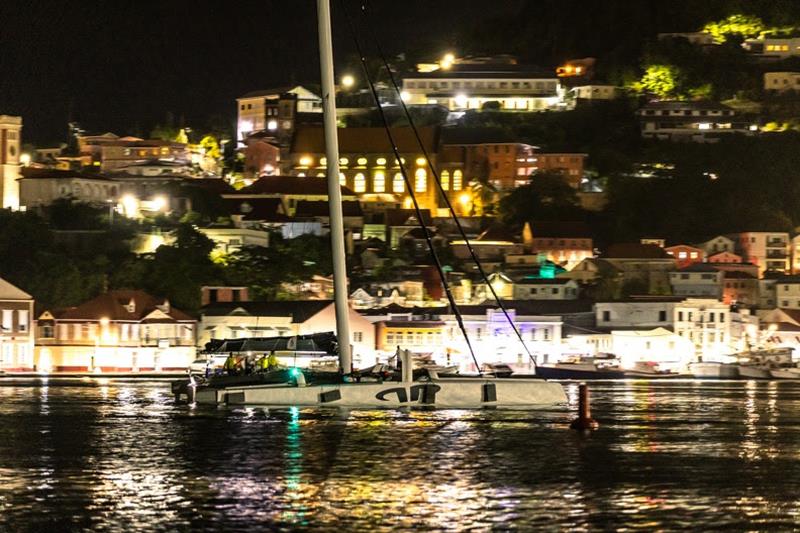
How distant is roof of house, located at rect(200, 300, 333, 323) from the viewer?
80.2 m

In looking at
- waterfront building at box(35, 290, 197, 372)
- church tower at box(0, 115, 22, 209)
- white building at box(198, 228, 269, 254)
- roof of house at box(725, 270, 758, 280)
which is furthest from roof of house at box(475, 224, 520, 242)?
church tower at box(0, 115, 22, 209)

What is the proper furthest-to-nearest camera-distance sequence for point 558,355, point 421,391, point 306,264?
point 306,264 → point 558,355 → point 421,391

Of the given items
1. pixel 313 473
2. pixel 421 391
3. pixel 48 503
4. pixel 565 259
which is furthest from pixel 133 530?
pixel 565 259

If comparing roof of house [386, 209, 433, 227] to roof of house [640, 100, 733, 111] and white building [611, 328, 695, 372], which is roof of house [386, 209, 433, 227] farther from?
roof of house [640, 100, 733, 111]

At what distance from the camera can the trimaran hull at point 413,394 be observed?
37500mm

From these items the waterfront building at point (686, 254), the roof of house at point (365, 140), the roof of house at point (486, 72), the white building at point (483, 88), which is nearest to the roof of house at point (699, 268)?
the waterfront building at point (686, 254)

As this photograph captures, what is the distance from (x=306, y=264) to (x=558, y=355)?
20506mm

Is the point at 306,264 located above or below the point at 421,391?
above

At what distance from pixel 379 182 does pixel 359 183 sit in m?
1.62

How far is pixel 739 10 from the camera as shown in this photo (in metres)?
156

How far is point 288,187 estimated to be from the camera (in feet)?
376

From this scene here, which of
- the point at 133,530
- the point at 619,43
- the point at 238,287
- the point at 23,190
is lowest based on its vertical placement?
the point at 133,530

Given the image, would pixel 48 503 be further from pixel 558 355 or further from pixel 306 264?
pixel 306 264

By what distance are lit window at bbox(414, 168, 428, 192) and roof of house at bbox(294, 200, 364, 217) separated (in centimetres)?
1055
